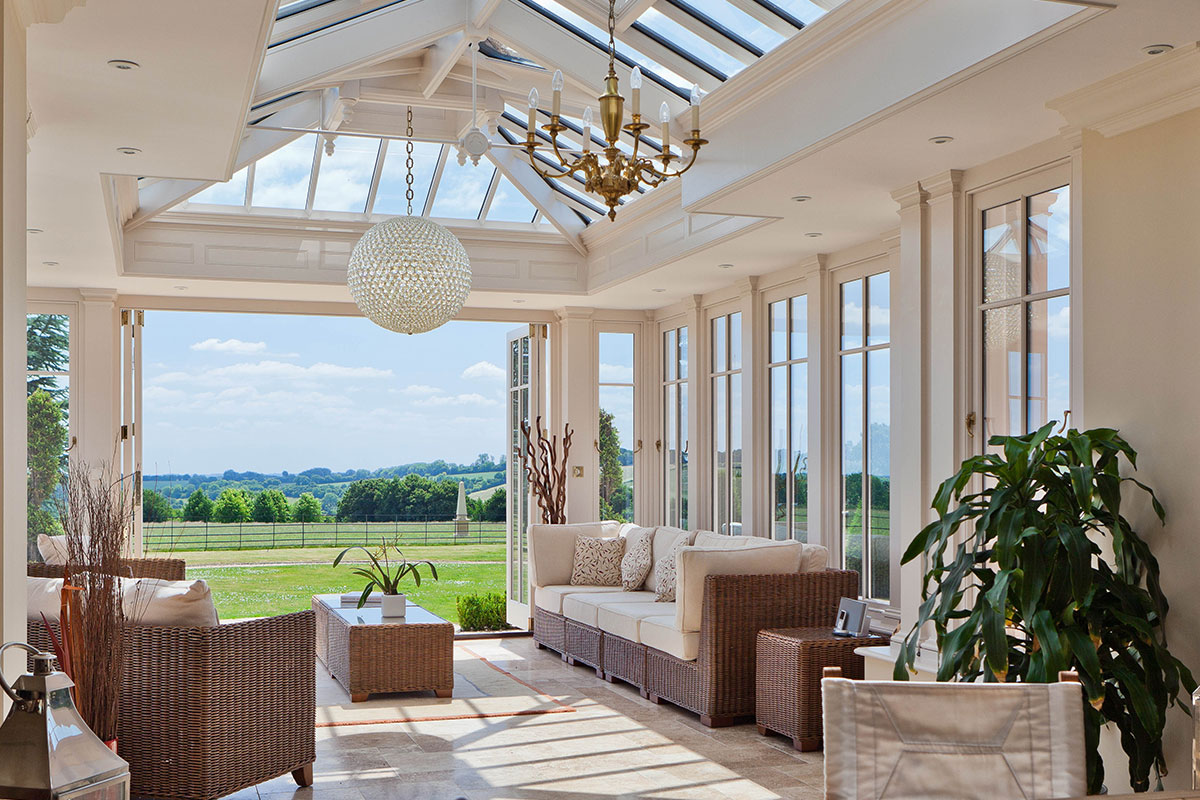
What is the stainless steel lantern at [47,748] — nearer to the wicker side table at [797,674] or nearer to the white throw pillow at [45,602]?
the white throw pillow at [45,602]

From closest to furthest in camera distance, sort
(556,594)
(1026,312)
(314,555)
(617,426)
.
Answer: (1026,312) < (556,594) < (617,426) < (314,555)

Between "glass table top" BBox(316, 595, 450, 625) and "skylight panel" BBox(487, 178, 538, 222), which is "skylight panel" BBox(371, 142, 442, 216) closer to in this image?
"skylight panel" BBox(487, 178, 538, 222)

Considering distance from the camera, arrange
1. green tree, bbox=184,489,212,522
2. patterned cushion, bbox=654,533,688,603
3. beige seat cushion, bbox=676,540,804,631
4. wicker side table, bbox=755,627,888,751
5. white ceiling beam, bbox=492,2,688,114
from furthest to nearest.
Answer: green tree, bbox=184,489,212,522 < patterned cushion, bbox=654,533,688,603 < beige seat cushion, bbox=676,540,804,631 < white ceiling beam, bbox=492,2,688,114 < wicker side table, bbox=755,627,888,751

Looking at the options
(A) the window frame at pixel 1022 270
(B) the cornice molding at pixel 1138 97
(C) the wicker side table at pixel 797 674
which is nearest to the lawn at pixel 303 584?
(C) the wicker side table at pixel 797 674

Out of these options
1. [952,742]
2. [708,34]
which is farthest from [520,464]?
[952,742]

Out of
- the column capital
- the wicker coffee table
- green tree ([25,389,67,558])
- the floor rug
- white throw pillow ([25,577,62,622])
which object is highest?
the column capital

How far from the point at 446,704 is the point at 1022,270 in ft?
12.2

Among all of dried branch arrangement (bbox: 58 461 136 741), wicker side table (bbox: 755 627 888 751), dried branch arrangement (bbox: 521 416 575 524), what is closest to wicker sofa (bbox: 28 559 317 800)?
dried branch arrangement (bbox: 58 461 136 741)

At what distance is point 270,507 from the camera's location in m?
15.6

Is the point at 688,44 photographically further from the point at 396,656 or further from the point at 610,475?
the point at 610,475

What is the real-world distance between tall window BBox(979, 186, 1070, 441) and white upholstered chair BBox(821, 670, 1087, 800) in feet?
7.18

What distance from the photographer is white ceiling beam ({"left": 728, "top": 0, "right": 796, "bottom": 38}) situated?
431 cm

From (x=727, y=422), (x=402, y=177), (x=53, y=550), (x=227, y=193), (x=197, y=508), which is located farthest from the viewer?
(x=197, y=508)

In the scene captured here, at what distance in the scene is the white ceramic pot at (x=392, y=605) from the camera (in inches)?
242
